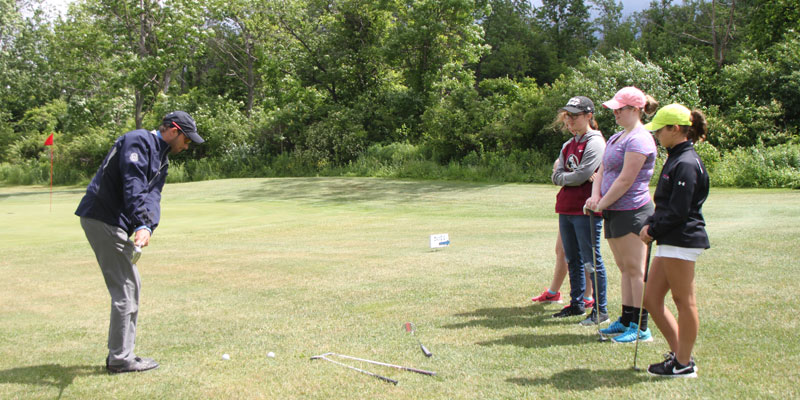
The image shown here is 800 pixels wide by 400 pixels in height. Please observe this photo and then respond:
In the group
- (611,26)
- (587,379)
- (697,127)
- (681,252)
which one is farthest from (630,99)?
(611,26)

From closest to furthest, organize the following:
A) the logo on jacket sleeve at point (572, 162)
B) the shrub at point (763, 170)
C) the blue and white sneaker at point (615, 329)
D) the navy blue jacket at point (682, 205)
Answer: the navy blue jacket at point (682, 205), the blue and white sneaker at point (615, 329), the logo on jacket sleeve at point (572, 162), the shrub at point (763, 170)

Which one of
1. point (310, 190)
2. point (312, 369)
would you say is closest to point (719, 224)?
point (312, 369)

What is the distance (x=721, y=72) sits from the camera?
3200 centimetres

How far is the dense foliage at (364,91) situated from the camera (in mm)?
28734

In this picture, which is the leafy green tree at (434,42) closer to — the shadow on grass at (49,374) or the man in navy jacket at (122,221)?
the man in navy jacket at (122,221)

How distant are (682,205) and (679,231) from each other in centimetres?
19

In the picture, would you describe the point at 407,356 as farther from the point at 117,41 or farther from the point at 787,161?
the point at 117,41

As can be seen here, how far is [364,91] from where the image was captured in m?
41.0

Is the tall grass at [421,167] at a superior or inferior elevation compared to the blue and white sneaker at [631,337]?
superior

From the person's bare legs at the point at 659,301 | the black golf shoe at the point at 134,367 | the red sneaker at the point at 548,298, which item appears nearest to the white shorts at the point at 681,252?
the person's bare legs at the point at 659,301

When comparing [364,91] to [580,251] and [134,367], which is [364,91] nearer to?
[580,251]

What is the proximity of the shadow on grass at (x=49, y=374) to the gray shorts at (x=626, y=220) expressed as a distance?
14.7 feet

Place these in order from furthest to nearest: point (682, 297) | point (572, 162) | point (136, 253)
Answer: point (572, 162) < point (136, 253) < point (682, 297)

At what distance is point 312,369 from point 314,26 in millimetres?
40797
